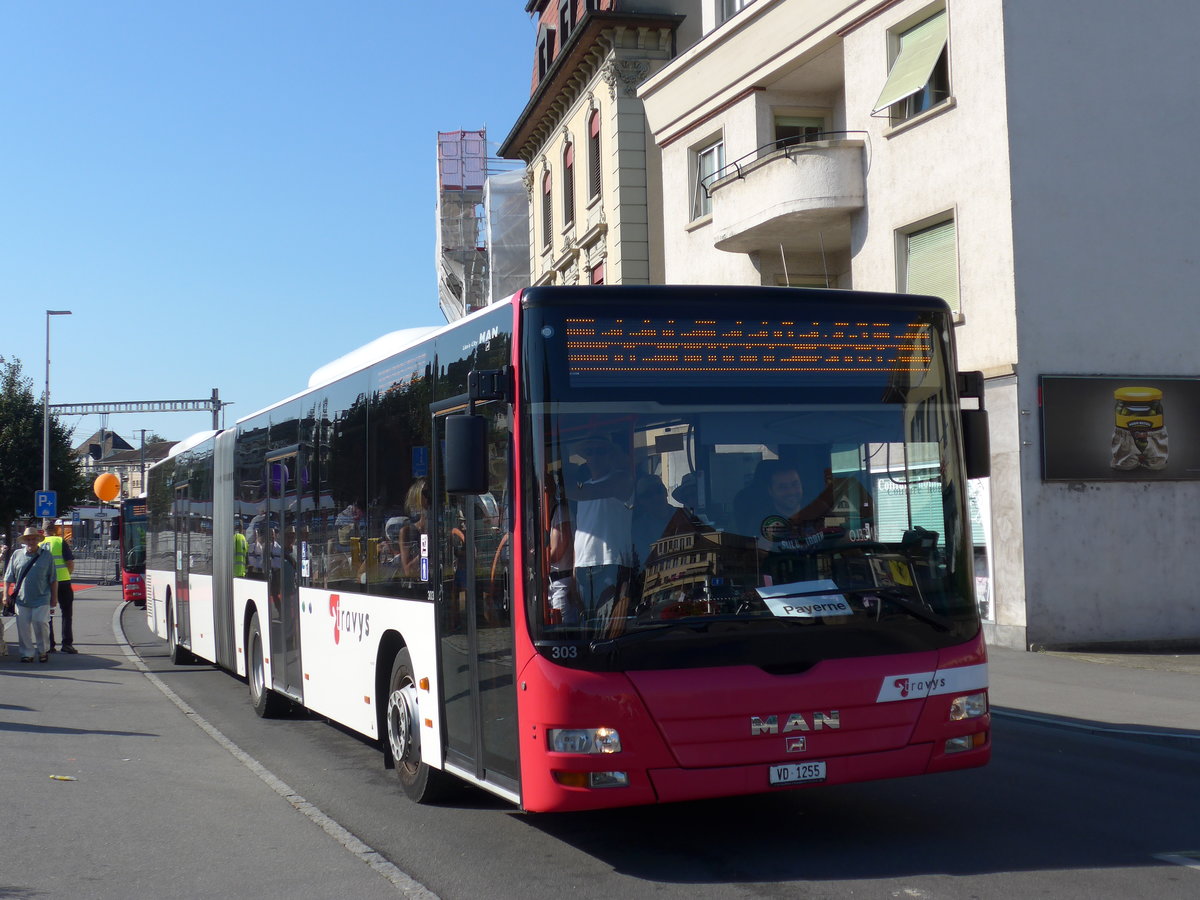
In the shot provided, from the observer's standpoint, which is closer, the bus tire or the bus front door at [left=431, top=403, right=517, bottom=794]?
the bus front door at [left=431, top=403, right=517, bottom=794]

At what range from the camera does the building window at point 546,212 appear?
119 ft

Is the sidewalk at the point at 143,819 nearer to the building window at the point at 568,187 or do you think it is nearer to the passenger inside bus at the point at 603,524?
the passenger inside bus at the point at 603,524

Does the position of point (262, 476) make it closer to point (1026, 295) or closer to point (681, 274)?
point (1026, 295)

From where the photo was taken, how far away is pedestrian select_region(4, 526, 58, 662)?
1753 cm

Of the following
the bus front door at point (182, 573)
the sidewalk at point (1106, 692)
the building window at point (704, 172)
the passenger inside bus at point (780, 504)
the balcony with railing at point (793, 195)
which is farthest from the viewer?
the building window at point (704, 172)

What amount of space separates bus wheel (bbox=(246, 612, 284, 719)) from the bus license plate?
723 centimetres

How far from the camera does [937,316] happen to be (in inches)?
282

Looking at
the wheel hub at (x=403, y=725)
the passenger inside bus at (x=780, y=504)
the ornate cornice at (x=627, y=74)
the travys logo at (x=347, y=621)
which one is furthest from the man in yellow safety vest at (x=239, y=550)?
the ornate cornice at (x=627, y=74)

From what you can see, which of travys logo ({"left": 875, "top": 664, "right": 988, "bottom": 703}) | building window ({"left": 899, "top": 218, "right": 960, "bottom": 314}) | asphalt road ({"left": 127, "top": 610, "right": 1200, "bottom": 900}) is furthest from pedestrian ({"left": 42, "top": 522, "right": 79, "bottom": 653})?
travys logo ({"left": 875, "top": 664, "right": 988, "bottom": 703})

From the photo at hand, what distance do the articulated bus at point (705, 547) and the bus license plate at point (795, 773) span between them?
0.05 feet

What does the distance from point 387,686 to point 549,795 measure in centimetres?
281

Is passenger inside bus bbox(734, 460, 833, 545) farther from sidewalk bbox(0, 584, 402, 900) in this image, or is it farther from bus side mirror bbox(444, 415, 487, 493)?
sidewalk bbox(0, 584, 402, 900)

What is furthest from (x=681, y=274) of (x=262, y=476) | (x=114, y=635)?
(x=262, y=476)

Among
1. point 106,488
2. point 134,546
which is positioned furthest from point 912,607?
point 106,488
